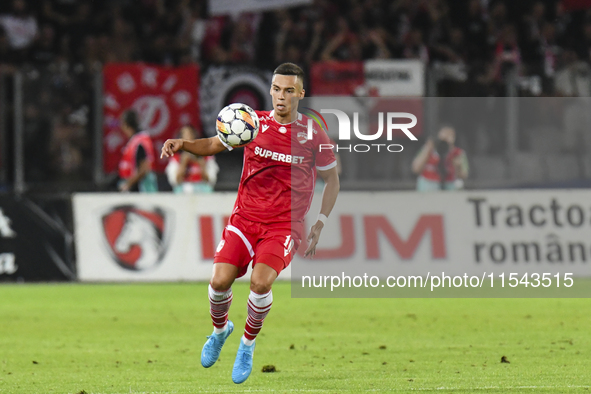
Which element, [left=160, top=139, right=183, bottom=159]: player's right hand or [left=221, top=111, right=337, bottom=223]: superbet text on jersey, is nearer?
[left=160, top=139, right=183, bottom=159]: player's right hand

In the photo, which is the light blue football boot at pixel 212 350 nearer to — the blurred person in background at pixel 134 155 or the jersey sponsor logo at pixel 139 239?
the jersey sponsor logo at pixel 139 239

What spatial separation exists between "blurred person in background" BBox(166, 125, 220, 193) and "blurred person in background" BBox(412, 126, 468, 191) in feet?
11.4

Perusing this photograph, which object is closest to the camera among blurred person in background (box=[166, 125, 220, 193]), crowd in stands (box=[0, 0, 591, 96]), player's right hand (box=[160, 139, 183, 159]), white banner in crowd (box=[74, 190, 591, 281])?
player's right hand (box=[160, 139, 183, 159])

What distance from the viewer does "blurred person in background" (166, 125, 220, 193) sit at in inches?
647

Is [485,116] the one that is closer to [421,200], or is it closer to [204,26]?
[421,200]

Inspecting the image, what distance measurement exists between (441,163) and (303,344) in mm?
7591

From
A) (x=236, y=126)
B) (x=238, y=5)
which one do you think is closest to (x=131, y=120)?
(x=238, y=5)

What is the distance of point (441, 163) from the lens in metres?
15.8

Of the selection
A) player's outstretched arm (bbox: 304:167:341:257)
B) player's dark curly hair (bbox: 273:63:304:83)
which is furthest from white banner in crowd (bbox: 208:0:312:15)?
player's dark curly hair (bbox: 273:63:304:83)

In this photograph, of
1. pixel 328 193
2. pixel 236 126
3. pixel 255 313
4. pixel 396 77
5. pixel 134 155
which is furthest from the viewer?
pixel 396 77

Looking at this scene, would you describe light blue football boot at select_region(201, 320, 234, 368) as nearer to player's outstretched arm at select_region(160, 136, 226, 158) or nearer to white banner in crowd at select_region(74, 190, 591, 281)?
player's outstretched arm at select_region(160, 136, 226, 158)

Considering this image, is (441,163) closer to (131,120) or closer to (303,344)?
(131,120)

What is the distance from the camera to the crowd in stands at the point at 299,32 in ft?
58.7

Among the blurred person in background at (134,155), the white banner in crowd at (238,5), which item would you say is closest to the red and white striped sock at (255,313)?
the blurred person in background at (134,155)
